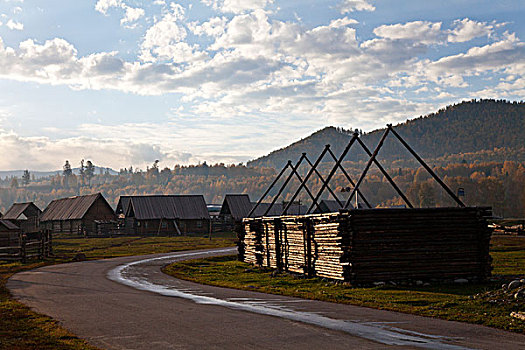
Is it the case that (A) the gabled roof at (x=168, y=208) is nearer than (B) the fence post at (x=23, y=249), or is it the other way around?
(B) the fence post at (x=23, y=249)

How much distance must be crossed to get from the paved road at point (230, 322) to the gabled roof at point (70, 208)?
66.7 meters

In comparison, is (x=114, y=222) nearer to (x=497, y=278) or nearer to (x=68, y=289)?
(x=68, y=289)

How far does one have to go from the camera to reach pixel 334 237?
80.3 ft

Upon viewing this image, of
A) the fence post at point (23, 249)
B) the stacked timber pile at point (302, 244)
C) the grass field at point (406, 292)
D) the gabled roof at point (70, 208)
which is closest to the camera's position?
the grass field at point (406, 292)

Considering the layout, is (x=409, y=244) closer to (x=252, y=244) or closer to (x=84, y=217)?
(x=252, y=244)

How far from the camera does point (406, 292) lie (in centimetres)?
2098

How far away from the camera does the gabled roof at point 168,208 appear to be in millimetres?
86375

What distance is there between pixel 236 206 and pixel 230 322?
3088 inches

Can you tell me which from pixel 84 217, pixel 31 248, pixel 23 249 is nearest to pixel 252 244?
pixel 23 249

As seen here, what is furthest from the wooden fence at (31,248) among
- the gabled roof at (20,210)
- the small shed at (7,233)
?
the gabled roof at (20,210)

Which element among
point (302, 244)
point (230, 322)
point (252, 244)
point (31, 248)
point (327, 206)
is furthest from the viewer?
point (327, 206)

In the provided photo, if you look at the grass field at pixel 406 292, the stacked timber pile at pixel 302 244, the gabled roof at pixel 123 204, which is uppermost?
the gabled roof at pixel 123 204

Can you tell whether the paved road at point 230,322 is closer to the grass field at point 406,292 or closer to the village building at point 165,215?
the grass field at point 406,292

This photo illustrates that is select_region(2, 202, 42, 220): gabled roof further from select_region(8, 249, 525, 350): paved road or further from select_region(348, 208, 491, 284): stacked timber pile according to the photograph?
select_region(348, 208, 491, 284): stacked timber pile
